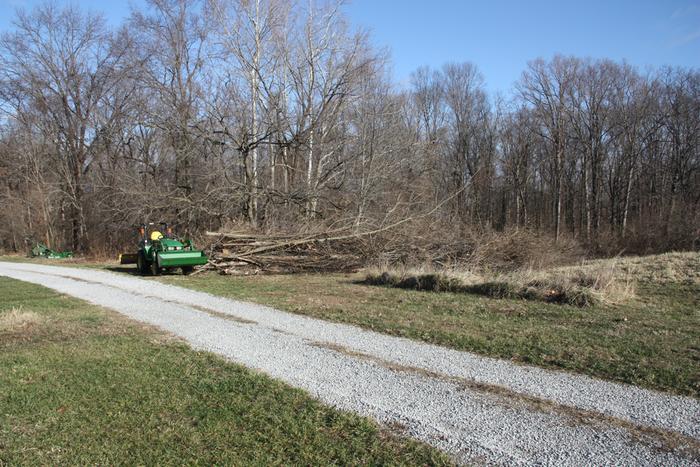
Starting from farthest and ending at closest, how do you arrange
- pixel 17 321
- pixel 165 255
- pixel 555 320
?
1. pixel 165 255
2. pixel 555 320
3. pixel 17 321

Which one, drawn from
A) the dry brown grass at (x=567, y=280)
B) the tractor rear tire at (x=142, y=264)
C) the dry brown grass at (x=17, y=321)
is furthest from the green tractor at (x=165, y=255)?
the dry brown grass at (x=17, y=321)

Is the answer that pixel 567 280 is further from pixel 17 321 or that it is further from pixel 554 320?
pixel 17 321

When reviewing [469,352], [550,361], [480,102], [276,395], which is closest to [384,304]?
[469,352]

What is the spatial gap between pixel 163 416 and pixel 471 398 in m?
2.94

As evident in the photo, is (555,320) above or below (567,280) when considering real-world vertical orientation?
below

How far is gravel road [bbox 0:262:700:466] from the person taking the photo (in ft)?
12.9

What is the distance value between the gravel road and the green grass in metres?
0.37

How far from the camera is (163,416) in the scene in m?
4.73

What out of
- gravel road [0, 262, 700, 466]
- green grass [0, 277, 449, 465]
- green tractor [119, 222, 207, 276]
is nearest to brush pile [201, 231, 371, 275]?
Answer: green tractor [119, 222, 207, 276]

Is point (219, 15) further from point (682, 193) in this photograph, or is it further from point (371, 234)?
point (682, 193)

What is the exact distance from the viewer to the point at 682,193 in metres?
38.4

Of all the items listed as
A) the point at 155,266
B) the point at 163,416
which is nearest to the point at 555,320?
the point at 163,416

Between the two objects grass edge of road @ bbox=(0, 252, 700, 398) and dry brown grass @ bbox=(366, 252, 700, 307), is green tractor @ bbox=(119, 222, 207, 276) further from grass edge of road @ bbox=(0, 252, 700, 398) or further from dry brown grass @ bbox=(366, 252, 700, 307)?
dry brown grass @ bbox=(366, 252, 700, 307)

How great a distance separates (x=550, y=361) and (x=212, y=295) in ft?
28.5
